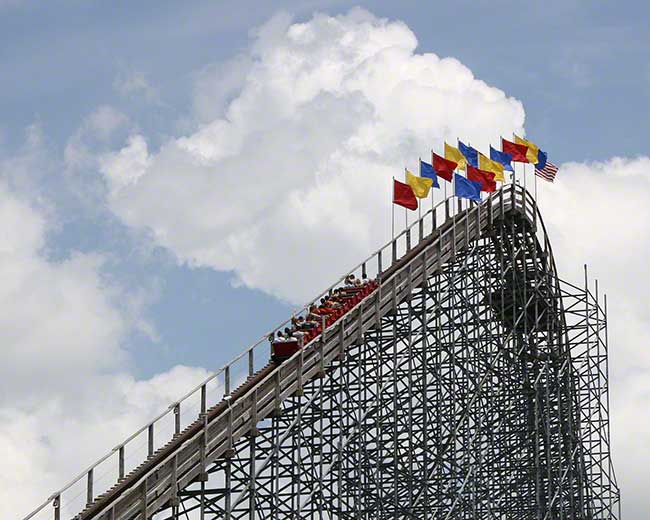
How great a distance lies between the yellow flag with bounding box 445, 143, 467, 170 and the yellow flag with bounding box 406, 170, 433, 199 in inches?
68.8

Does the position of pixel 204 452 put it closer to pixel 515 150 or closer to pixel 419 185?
pixel 419 185

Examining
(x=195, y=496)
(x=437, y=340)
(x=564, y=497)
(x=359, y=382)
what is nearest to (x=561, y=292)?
(x=564, y=497)

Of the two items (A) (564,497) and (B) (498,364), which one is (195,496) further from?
(A) (564,497)

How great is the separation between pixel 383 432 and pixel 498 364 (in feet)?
24.2

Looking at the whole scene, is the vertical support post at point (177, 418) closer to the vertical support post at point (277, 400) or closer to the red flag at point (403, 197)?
the vertical support post at point (277, 400)

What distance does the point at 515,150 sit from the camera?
47.7 meters

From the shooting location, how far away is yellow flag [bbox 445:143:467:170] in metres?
44.8

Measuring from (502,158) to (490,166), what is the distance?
146 cm

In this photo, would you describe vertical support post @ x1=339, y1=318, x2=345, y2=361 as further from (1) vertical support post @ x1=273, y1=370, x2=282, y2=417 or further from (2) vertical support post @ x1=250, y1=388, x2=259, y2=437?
(2) vertical support post @ x1=250, y1=388, x2=259, y2=437

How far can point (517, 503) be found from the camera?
1871 inches

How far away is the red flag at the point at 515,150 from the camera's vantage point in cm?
4753

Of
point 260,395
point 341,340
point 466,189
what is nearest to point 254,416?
point 260,395

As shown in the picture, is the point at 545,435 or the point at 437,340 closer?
the point at 437,340

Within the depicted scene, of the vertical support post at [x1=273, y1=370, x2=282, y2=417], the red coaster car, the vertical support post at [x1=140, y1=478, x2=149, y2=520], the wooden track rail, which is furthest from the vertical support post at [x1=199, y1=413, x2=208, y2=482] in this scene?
the red coaster car
